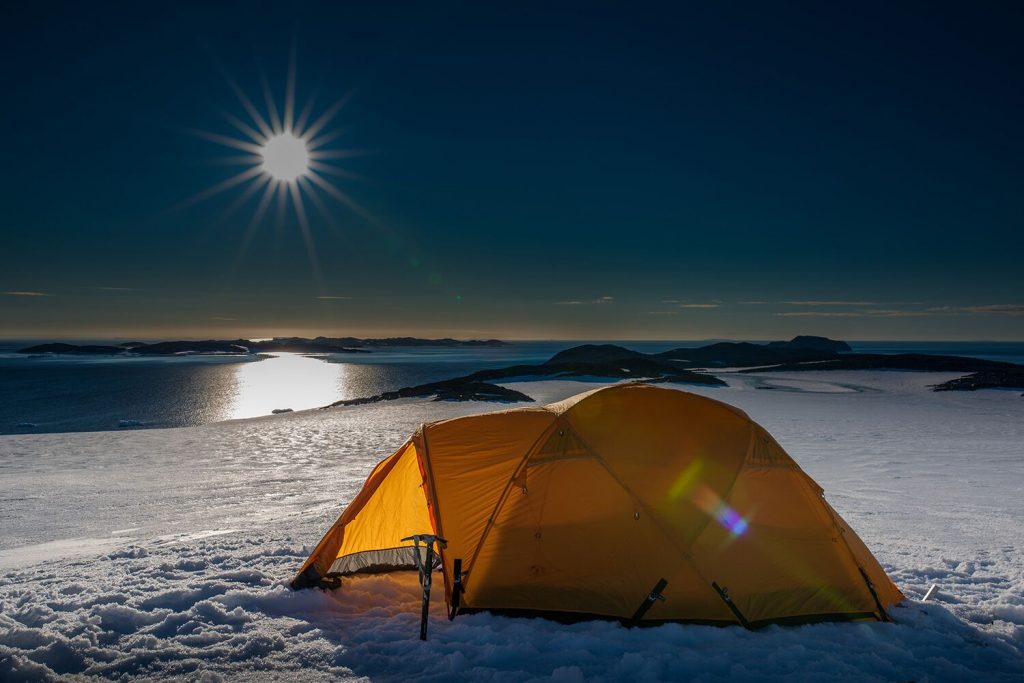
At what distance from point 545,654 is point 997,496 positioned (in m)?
11.5

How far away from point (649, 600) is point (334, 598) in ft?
11.5

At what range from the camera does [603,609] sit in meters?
6.36

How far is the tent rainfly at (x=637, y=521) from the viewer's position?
20.9ft

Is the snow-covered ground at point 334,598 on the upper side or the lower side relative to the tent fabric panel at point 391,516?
lower

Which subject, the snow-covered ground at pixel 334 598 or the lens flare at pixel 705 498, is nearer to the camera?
the snow-covered ground at pixel 334 598

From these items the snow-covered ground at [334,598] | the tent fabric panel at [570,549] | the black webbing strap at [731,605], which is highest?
the tent fabric panel at [570,549]

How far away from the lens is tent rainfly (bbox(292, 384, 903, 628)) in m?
6.38

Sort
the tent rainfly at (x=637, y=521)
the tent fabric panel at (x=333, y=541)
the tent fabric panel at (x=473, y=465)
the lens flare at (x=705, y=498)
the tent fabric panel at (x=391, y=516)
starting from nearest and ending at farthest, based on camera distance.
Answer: the tent rainfly at (x=637, y=521), the lens flare at (x=705, y=498), the tent fabric panel at (x=473, y=465), the tent fabric panel at (x=333, y=541), the tent fabric panel at (x=391, y=516)

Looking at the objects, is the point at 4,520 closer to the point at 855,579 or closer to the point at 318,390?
the point at 855,579

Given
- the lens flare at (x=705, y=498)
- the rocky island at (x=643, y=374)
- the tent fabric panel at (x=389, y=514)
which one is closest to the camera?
the lens flare at (x=705, y=498)

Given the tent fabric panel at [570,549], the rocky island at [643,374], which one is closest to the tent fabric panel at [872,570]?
the tent fabric panel at [570,549]

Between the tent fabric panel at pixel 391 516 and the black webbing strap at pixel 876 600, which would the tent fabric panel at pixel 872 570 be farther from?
the tent fabric panel at pixel 391 516

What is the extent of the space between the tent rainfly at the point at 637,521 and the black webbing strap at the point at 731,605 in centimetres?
1

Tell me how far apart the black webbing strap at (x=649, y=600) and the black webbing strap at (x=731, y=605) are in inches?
20.1
